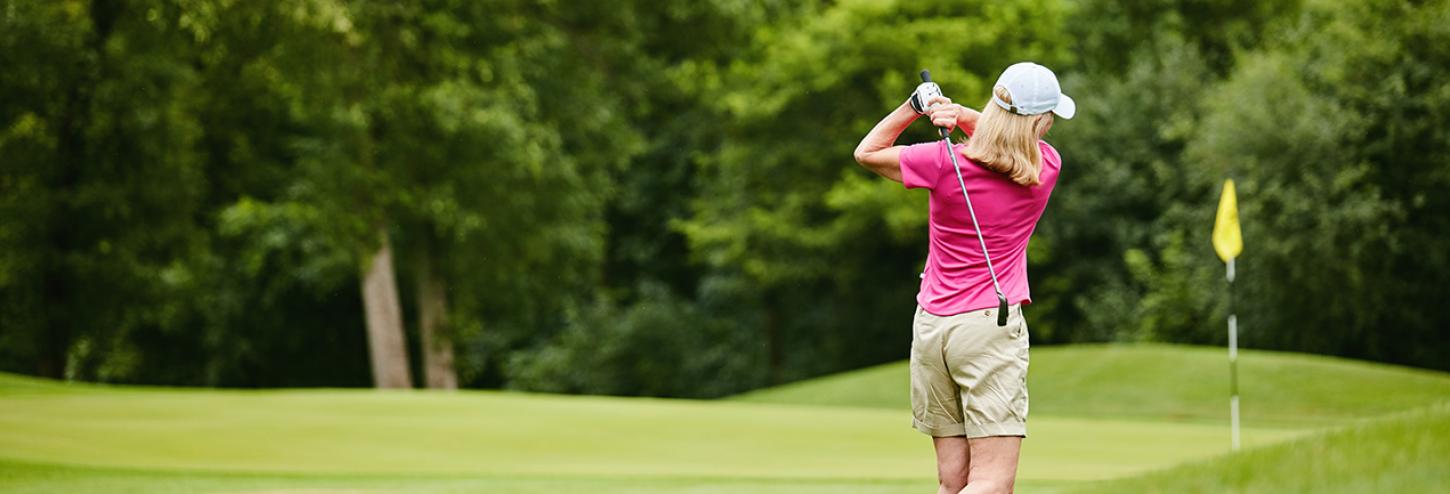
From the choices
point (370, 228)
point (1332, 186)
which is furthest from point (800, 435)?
point (1332, 186)

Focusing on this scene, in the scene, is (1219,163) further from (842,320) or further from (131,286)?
(131,286)

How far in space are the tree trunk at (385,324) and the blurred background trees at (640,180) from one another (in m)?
0.05

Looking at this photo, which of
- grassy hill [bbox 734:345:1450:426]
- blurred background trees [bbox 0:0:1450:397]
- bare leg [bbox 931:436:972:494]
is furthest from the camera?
blurred background trees [bbox 0:0:1450:397]

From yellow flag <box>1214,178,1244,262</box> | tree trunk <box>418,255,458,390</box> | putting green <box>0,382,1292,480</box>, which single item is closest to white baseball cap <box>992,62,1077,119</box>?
putting green <box>0,382,1292,480</box>

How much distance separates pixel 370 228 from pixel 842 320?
592 inches

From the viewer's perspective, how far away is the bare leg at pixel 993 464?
4.30 m

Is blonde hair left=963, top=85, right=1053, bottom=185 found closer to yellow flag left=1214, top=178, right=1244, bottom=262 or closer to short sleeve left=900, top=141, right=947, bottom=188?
short sleeve left=900, top=141, right=947, bottom=188

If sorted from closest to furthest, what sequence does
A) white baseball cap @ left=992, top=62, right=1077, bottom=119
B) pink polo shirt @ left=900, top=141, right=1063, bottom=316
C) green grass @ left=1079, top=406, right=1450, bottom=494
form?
green grass @ left=1079, top=406, right=1450, bottom=494 → white baseball cap @ left=992, top=62, right=1077, bottom=119 → pink polo shirt @ left=900, top=141, right=1063, bottom=316

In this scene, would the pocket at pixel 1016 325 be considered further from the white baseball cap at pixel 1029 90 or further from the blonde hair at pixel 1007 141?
the white baseball cap at pixel 1029 90

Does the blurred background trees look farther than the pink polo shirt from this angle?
Yes

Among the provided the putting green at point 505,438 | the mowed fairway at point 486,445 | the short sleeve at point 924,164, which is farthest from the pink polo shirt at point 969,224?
the putting green at point 505,438

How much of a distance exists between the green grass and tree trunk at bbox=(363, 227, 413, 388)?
20.8 metres

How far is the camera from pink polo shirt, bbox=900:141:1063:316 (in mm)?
4270

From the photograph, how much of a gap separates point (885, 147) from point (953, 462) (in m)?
0.96
